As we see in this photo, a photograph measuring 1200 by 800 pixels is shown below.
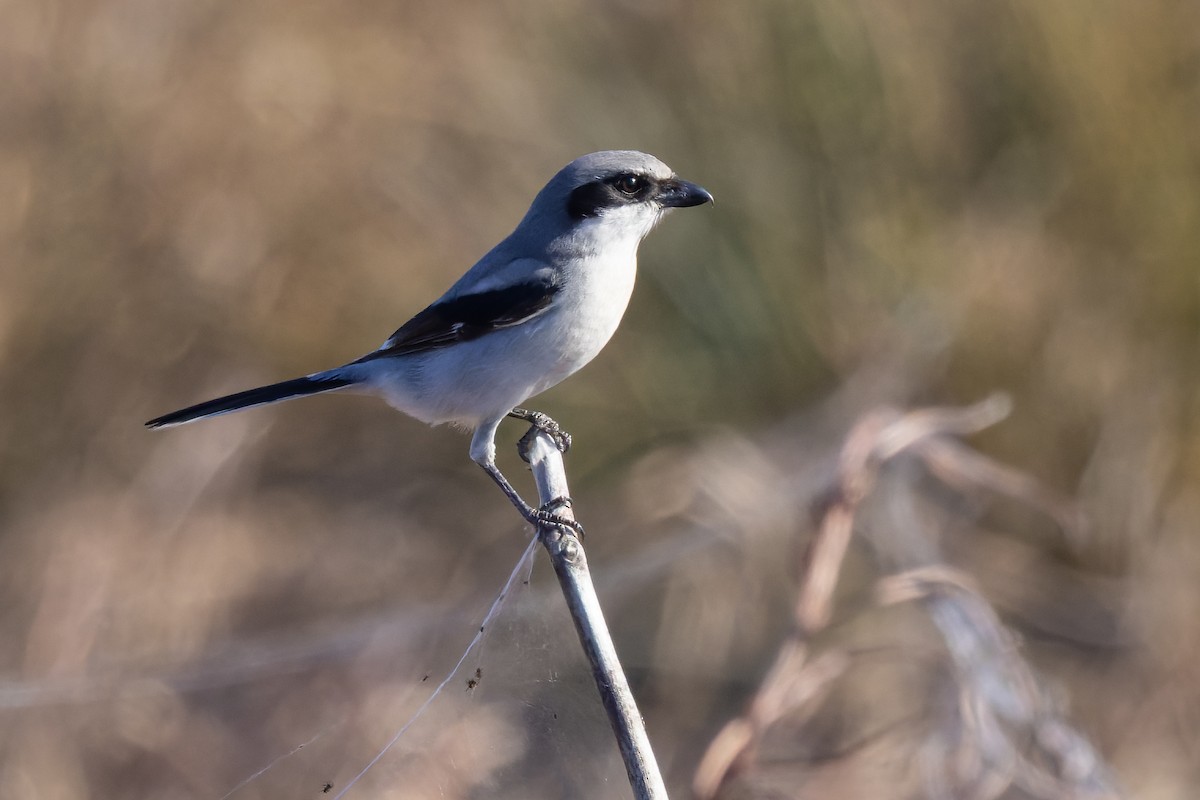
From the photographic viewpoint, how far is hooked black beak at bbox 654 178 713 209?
2621mm

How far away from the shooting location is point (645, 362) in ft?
13.1

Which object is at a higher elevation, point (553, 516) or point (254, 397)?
point (254, 397)

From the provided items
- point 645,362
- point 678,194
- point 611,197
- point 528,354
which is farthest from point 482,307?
point 645,362

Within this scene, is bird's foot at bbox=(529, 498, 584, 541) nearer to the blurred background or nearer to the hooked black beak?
the hooked black beak

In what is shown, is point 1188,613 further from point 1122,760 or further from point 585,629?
point 585,629

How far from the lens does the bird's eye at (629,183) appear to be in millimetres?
2611

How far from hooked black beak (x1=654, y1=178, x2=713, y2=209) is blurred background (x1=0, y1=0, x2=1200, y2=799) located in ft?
4.02

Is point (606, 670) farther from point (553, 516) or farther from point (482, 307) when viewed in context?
point (482, 307)

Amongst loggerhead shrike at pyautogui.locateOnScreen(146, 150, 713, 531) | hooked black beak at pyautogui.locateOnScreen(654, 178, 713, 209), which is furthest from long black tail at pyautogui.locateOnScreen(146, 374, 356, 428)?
hooked black beak at pyautogui.locateOnScreen(654, 178, 713, 209)

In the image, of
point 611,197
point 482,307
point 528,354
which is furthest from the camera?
point 611,197

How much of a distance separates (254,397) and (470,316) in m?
0.49

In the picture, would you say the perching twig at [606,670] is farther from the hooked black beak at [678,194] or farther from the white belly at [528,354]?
the hooked black beak at [678,194]

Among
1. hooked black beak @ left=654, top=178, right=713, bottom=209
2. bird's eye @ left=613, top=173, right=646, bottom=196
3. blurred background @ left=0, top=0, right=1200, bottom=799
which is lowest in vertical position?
blurred background @ left=0, top=0, right=1200, bottom=799

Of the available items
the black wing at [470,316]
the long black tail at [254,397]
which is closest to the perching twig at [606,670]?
the black wing at [470,316]
